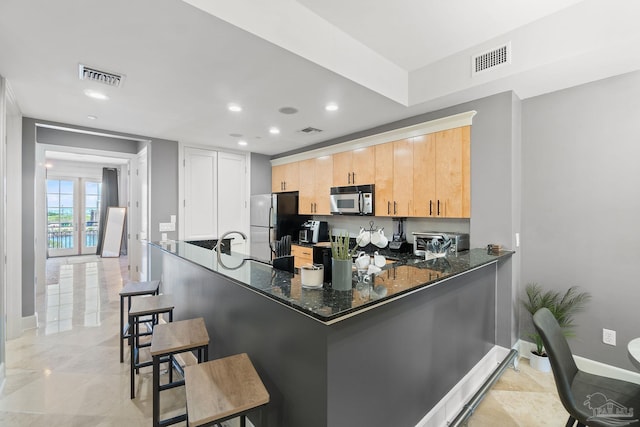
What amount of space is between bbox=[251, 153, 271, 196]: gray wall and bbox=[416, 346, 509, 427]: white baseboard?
175 inches

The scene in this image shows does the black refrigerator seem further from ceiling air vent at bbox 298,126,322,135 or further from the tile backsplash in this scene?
ceiling air vent at bbox 298,126,322,135

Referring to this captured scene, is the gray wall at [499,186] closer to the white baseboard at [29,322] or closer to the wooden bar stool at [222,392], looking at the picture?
the wooden bar stool at [222,392]

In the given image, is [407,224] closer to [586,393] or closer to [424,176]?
[424,176]

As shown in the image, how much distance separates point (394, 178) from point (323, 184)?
136 cm

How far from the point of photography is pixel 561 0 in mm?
2074

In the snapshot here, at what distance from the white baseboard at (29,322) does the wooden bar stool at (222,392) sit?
3544mm

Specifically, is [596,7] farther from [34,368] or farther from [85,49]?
[34,368]

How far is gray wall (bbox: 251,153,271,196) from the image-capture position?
18.6ft

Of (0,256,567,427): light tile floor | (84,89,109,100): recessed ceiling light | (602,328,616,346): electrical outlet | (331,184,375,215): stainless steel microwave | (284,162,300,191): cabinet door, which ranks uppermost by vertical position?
(84,89,109,100): recessed ceiling light

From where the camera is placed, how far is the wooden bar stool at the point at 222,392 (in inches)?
46.9

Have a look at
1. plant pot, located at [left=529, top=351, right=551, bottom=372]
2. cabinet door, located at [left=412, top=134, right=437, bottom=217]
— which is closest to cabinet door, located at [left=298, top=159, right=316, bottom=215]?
cabinet door, located at [left=412, top=134, right=437, bottom=217]

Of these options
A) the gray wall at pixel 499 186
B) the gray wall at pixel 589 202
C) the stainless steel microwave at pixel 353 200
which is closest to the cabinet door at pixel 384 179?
the stainless steel microwave at pixel 353 200

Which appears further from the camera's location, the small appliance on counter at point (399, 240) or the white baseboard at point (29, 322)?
the small appliance on counter at point (399, 240)

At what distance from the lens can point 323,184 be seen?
4.77 m
